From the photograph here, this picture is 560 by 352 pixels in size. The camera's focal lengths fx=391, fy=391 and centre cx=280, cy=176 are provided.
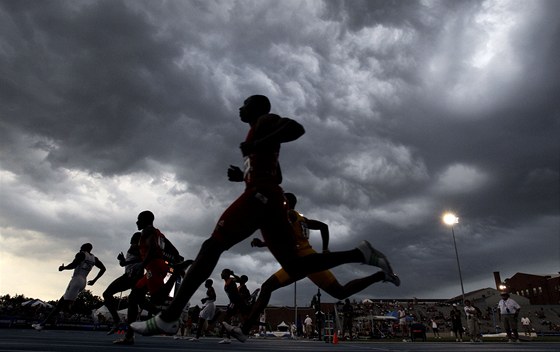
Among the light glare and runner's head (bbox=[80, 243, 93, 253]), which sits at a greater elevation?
the light glare

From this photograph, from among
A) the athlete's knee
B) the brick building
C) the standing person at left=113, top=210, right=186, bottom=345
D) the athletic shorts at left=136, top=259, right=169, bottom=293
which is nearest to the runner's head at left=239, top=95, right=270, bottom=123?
the athlete's knee

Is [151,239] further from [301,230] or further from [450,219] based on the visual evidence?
[450,219]

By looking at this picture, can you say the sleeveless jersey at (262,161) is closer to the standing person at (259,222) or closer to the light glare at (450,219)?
the standing person at (259,222)

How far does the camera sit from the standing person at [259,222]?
9.25 ft

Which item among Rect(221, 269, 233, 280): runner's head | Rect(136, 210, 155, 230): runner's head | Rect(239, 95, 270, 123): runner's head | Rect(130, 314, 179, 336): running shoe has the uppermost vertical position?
Rect(239, 95, 270, 123): runner's head

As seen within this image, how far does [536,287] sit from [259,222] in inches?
3800

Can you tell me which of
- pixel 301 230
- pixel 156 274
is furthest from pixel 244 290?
pixel 301 230

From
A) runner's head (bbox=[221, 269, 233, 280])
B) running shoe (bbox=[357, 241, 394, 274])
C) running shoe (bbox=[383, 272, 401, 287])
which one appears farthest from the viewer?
runner's head (bbox=[221, 269, 233, 280])

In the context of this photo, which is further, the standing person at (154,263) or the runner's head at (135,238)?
the runner's head at (135,238)

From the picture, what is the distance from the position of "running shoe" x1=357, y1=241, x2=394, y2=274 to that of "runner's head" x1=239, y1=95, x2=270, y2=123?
142 cm

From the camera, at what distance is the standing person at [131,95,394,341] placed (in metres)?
2.82

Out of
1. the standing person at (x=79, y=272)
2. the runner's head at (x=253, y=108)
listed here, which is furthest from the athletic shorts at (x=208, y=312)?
the runner's head at (x=253, y=108)

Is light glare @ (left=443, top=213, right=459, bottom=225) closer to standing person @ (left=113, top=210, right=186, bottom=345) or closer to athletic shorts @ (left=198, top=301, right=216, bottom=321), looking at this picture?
athletic shorts @ (left=198, top=301, right=216, bottom=321)

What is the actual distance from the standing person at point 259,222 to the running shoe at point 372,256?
0.25 ft
